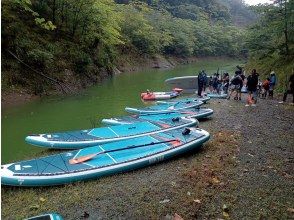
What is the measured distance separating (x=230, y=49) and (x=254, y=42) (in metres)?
46.6

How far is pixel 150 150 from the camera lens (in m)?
8.32

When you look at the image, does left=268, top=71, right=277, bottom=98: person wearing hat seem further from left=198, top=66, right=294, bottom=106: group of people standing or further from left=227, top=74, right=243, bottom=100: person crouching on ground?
left=227, top=74, right=243, bottom=100: person crouching on ground

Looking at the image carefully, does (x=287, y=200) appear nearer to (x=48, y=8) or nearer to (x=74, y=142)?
(x=74, y=142)

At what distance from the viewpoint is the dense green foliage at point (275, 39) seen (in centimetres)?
1967

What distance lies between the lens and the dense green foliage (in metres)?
19.7

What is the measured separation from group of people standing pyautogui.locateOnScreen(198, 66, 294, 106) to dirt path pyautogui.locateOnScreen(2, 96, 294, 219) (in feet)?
21.7

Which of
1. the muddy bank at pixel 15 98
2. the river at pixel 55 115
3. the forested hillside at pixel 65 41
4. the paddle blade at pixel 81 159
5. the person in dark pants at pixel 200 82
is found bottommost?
the river at pixel 55 115

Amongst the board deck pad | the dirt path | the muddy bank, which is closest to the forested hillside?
the muddy bank

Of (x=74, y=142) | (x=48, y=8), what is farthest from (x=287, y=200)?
(x=48, y=8)

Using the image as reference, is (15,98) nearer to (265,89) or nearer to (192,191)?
(265,89)

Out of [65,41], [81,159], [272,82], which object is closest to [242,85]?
[272,82]

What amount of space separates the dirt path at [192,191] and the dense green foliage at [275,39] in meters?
12.3

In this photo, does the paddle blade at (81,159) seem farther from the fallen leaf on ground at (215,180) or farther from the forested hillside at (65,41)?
the fallen leaf on ground at (215,180)

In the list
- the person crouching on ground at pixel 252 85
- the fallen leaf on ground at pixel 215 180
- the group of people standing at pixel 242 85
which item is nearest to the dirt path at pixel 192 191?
the fallen leaf on ground at pixel 215 180
